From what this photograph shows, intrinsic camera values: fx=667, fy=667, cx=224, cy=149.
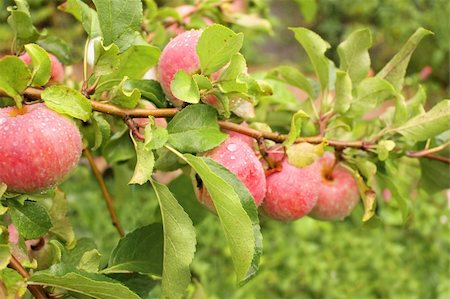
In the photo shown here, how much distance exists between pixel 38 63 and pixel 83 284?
176 mm

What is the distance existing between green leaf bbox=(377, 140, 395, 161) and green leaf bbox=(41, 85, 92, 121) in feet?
1.07

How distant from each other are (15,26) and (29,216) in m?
0.21

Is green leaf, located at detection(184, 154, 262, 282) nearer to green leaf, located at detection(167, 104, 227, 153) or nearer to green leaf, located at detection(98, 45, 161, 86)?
green leaf, located at detection(167, 104, 227, 153)

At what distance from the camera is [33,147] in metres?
0.50

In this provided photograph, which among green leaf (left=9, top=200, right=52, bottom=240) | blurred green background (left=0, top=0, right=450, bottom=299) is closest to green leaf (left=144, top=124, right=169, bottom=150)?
green leaf (left=9, top=200, right=52, bottom=240)

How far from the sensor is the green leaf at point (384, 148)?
71 cm

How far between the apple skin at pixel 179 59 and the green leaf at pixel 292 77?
19 centimetres

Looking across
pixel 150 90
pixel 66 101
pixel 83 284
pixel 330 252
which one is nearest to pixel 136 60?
pixel 150 90

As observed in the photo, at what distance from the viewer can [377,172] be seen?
76 centimetres

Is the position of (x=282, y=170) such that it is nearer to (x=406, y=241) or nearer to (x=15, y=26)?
(x=15, y=26)

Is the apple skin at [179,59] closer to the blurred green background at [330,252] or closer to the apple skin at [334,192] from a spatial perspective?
the apple skin at [334,192]

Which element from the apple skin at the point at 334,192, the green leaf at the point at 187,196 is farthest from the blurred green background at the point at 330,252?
the apple skin at the point at 334,192

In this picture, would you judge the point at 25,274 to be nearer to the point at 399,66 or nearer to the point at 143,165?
the point at 143,165

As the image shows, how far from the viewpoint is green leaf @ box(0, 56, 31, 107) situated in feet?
1.65
